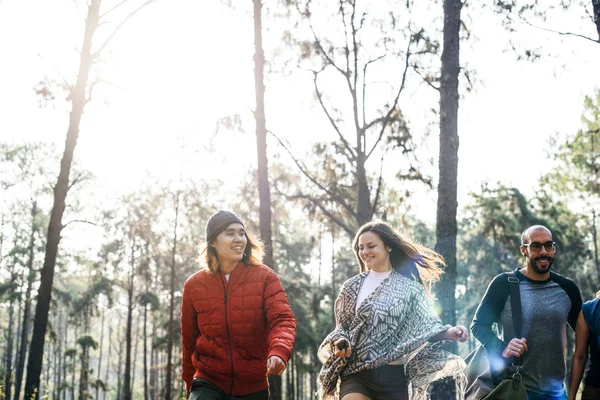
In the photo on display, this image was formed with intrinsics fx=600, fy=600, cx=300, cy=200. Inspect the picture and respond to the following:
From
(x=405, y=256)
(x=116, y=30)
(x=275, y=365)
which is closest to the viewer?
(x=275, y=365)

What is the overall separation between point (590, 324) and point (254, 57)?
10.5 meters

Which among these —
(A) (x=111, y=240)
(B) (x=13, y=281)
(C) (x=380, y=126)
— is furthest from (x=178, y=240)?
(C) (x=380, y=126)

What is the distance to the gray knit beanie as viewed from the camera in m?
4.80

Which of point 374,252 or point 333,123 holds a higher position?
point 333,123

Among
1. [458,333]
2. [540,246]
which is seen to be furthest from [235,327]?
[540,246]

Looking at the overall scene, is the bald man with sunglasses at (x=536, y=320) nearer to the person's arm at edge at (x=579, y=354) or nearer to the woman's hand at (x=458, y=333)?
the person's arm at edge at (x=579, y=354)

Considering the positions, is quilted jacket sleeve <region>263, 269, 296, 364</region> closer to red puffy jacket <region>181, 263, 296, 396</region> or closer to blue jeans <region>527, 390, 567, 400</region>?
red puffy jacket <region>181, 263, 296, 396</region>

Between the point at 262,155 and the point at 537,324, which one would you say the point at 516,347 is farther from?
the point at 262,155

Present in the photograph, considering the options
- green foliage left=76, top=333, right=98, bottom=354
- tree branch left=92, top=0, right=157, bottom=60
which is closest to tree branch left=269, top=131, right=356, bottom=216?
tree branch left=92, top=0, right=157, bottom=60

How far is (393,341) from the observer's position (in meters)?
4.81

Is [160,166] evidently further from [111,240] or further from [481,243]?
[481,243]

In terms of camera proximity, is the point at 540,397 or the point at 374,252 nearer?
the point at 540,397

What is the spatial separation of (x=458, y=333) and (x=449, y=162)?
6.26 metres

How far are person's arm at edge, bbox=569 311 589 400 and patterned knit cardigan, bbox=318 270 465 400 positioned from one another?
0.89 meters
